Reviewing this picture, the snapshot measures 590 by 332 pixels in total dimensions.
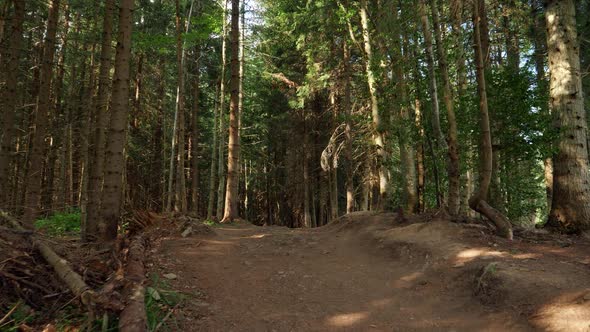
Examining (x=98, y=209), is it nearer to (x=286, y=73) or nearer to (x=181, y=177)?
(x=181, y=177)

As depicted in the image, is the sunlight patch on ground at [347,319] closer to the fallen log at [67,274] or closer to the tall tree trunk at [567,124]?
the fallen log at [67,274]

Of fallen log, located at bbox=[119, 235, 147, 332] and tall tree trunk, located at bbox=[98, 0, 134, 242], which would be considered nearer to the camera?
fallen log, located at bbox=[119, 235, 147, 332]

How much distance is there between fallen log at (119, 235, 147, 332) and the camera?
354cm

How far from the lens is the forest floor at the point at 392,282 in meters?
4.62

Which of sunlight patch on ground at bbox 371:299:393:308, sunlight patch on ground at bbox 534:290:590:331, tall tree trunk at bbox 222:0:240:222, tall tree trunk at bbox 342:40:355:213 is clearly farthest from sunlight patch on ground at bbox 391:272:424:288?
tall tree trunk at bbox 342:40:355:213

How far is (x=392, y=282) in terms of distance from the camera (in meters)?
6.42

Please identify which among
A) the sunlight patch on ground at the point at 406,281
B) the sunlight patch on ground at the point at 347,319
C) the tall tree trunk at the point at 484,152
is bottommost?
the sunlight patch on ground at the point at 347,319

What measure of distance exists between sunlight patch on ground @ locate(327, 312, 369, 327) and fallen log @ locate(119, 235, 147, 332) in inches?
95.5

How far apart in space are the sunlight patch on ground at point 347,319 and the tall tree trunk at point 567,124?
5.63 metres

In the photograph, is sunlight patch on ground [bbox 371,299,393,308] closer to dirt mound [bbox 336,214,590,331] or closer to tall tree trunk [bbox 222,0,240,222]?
dirt mound [bbox 336,214,590,331]

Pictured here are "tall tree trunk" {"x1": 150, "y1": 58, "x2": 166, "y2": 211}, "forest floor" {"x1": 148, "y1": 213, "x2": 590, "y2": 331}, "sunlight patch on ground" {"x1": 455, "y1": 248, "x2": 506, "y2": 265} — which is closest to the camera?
"forest floor" {"x1": 148, "y1": 213, "x2": 590, "y2": 331}

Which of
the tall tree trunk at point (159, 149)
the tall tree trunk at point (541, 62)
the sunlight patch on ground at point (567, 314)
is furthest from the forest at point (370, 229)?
the tall tree trunk at point (159, 149)

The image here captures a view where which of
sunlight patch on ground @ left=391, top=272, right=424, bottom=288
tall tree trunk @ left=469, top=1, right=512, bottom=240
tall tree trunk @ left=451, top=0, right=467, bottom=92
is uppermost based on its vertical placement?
tall tree trunk @ left=451, top=0, right=467, bottom=92

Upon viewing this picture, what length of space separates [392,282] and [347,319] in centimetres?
174
